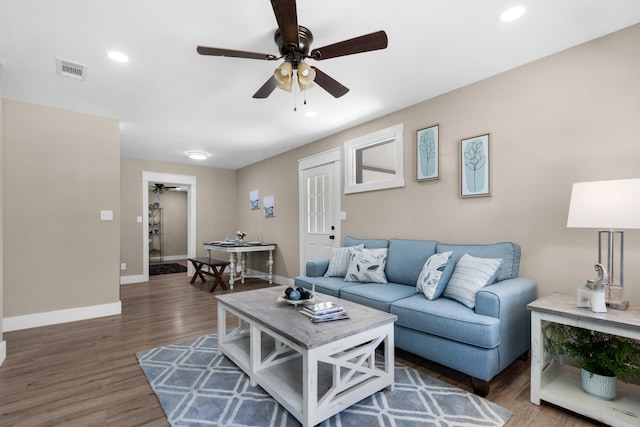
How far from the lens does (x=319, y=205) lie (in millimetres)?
4730

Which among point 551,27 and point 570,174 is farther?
point 570,174

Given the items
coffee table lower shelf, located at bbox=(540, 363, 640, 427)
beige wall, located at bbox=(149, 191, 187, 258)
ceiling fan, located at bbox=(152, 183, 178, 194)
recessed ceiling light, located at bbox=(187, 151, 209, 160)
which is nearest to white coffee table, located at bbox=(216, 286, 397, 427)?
coffee table lower shelf, located at bbox=(540, 363, 640, 427)

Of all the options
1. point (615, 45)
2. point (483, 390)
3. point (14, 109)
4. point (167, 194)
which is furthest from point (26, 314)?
point (167, 194)

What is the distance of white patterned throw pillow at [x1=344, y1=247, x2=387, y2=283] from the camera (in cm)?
310

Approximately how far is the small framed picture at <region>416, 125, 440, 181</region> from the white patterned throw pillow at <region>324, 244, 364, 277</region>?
1077 millimetres

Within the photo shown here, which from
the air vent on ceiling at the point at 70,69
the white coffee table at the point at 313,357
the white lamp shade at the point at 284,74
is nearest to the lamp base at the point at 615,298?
the white coffee table at the point at 313,357

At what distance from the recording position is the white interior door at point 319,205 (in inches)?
173

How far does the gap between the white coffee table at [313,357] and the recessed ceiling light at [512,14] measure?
81.3 inches

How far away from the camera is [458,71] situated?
2664 millimetres

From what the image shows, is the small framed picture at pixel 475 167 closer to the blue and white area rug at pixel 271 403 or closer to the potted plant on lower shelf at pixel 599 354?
the potted plant on lower shelf at pixel 599 354

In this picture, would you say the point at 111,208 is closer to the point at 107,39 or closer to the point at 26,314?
the point at 26,314

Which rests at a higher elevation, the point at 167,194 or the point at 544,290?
the point at 167,194

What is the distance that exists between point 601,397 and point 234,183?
681cm

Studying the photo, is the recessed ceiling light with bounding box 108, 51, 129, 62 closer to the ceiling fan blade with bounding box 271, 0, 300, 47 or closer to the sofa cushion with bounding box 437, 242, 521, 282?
the ceiling fan blade with bounding box 271, 0, 300, 47
